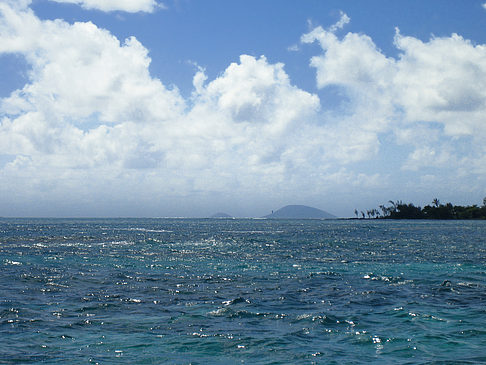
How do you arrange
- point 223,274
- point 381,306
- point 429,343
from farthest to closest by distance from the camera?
point 223,274
point 381,306
point 429,343

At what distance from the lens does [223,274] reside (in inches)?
1411

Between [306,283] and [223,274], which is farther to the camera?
[223,274]

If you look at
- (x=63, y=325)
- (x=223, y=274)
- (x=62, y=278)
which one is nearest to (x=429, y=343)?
(x=63, y=325)

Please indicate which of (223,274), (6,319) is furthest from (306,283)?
(6,319)

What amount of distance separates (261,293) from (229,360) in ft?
39.9

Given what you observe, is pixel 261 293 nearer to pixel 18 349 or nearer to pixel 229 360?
pixel 229 360

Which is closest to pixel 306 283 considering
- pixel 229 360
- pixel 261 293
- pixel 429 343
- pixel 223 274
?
pixel 261 293

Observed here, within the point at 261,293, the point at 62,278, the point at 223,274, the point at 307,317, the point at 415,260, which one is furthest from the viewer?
the point at 415,260

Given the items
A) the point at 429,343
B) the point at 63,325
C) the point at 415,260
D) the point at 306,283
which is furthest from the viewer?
the point at 415,260

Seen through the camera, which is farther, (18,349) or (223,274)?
(223,274)

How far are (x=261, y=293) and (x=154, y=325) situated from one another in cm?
931

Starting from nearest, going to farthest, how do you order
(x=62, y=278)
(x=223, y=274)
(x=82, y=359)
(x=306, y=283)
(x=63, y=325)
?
(x=82, y=359)
(x=63, y=325)
(x=306, y=283)
(x=62, y=278)
(x=223, y=274)

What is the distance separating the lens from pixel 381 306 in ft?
74.6

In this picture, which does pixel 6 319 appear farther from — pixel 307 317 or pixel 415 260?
pixel 415 260
